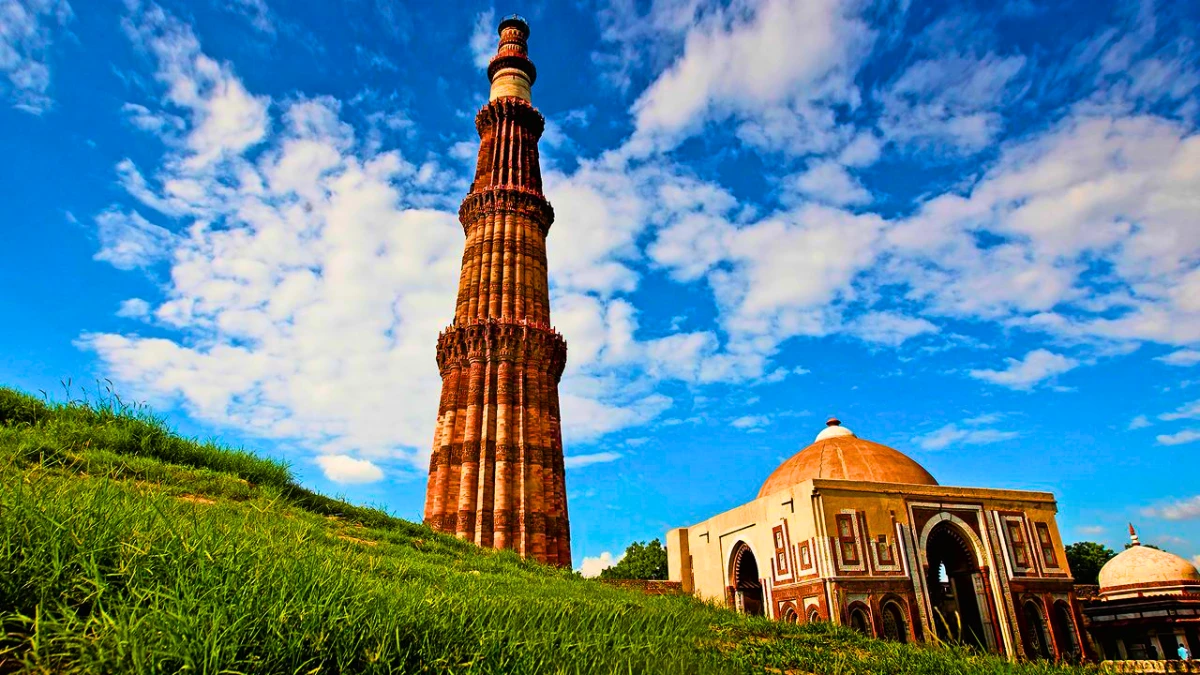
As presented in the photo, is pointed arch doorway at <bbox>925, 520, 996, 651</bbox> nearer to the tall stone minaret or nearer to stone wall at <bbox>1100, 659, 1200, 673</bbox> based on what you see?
stone wall at <bbox>1100, 659, 1200, 673</bbox>

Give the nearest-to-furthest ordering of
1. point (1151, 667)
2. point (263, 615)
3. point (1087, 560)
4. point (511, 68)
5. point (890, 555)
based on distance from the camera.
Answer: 1. point (263, 615)
2. point (1151, 667)
3. point (890, 555)
4. point (511, 68)
5. point (1087, 560)

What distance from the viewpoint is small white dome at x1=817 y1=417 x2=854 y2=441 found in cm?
2269

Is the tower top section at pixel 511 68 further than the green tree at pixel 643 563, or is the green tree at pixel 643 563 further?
the green tree at pixel 643 563

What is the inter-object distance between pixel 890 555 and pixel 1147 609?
1159cm

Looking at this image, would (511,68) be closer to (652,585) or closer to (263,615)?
(652,585)

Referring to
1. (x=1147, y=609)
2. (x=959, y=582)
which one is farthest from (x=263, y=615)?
(x=1147, y=609)

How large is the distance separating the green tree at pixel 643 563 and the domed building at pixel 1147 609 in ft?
69.7

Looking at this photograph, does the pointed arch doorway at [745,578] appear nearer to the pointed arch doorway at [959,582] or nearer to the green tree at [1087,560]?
the pointed arch doorway at [959,582]

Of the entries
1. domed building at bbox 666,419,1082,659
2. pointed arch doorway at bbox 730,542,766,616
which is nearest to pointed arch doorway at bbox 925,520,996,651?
domed building at bbox 666,419,1082,659

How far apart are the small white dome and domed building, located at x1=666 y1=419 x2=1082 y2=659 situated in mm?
725

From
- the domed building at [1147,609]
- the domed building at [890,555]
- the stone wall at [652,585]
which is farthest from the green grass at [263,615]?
the domed building at [1147,609]

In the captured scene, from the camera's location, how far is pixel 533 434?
24.0 metres

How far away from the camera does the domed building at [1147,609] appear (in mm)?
21484

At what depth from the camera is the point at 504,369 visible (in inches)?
966
